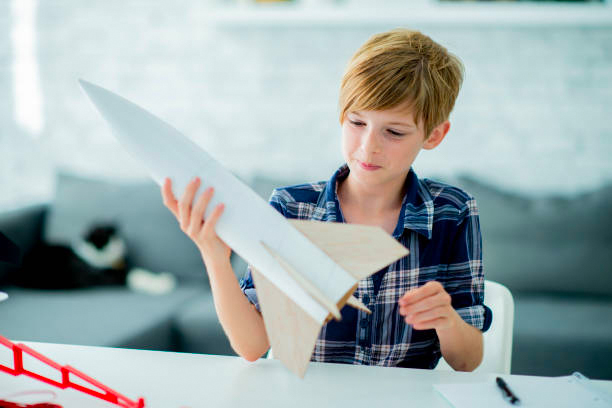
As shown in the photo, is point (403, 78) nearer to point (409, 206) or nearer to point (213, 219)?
point (409, 206)

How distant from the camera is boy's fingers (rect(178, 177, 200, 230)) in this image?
0.80 m

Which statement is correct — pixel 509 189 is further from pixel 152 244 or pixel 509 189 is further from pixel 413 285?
pixel 152 244

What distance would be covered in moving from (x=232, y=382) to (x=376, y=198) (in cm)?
55

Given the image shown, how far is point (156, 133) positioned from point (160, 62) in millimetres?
2134

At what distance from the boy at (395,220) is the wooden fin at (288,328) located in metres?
0.12

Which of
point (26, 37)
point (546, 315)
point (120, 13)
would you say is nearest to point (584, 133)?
point (546, 315)

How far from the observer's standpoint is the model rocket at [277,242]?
2.47ft

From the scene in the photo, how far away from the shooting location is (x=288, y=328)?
0.78 metres

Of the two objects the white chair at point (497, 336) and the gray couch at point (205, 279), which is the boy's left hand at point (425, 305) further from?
the gray couch at point (205, 279)

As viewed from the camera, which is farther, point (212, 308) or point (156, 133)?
point (212, 308)

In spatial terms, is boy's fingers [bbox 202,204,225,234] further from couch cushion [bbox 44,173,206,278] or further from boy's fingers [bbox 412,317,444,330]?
couch cushion [bbox 44,173,206,278]

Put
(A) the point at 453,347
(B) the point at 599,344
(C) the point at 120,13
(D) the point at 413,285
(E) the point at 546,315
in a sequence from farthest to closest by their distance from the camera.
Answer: (C) the point at 120,13 → (E) the point at 546,315 → (B) the point at 599,344 → (D) the point at 413,285 → (A) the point at 453,347

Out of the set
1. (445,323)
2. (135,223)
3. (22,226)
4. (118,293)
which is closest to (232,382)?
(445,323)

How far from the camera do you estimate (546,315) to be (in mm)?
1999
